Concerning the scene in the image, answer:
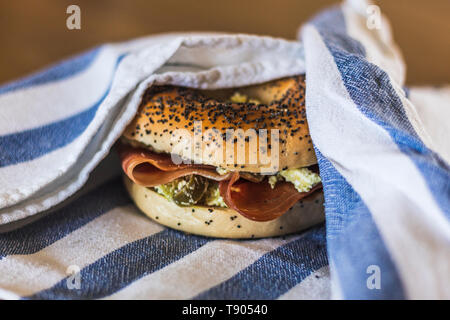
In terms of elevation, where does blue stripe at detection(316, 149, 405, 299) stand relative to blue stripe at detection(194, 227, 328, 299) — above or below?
above

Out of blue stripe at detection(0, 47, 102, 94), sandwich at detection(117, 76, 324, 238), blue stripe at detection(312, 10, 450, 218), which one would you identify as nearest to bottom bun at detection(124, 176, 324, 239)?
sandwich at detection(117, 76, 324, 238)

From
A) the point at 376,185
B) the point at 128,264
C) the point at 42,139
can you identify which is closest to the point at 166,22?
the point at 42,139

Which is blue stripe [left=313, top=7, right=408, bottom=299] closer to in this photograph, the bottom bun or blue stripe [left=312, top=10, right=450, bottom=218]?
blue stripe [left=312, top=10, right=450, bottom=218]

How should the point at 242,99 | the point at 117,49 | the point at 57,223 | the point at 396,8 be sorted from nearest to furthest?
the point at 57,223
the point at 242,99
the point at 117,49
the point at 396,8

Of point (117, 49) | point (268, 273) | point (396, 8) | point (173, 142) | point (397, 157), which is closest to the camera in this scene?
point (397, 157)

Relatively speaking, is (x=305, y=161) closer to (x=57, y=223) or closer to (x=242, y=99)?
(x=242, y=99)

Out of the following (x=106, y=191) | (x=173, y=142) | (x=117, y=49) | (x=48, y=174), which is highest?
(x=117, y=49)
